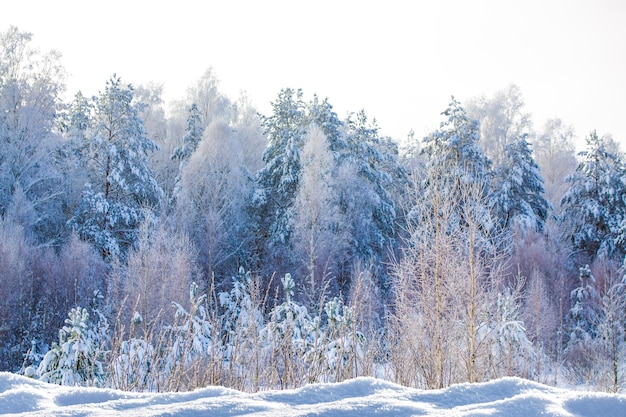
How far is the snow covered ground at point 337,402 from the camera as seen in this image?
7.71ft

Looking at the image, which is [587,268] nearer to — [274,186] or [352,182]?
[352,182]

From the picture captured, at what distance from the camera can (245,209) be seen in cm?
2892

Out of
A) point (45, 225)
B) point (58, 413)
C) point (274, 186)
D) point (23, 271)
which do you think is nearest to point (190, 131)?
point (274, 186)

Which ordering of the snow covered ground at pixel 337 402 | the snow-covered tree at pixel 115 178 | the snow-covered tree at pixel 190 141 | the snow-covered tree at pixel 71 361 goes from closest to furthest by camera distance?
the snow covered ground at pixel 337 402, the snow-covered tree at pixel 71 361, the snow-covered tree at pixel 115 178, the snow-covered tree at pixel 190 141

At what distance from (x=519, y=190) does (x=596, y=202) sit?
13.1 ft

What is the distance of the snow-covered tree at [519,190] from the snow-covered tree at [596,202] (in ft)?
5.71

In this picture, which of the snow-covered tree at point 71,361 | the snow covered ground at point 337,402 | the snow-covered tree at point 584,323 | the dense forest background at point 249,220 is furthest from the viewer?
the snow-covered tree at point 584,323

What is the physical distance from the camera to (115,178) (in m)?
25.8

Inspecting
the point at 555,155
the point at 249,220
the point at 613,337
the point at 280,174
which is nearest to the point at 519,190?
the point at 613,337

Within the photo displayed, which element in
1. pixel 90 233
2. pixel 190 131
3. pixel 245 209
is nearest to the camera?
pixel 90 233

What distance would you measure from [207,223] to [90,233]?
5.20m

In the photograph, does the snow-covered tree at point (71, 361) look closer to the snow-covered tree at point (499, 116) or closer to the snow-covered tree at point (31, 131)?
the snow-covered tree at point (31, 131)

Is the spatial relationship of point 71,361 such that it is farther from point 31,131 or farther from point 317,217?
point 31,131

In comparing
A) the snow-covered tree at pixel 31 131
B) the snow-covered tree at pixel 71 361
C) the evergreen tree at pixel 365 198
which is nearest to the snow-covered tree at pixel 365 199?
the evergreen tree at pixel 365 198
